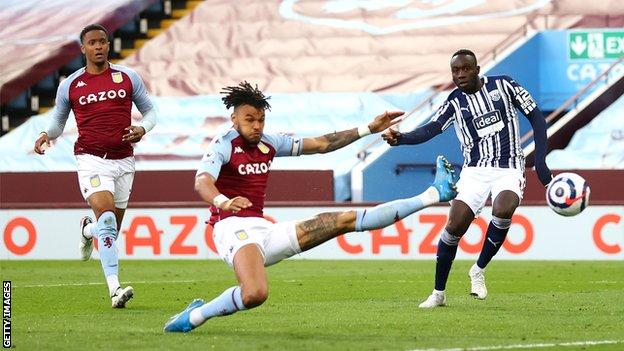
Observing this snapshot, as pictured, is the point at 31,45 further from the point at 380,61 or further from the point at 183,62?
the point at 380,61

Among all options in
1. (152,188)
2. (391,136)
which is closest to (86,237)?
(391,136)

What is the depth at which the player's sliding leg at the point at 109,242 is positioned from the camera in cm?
1048

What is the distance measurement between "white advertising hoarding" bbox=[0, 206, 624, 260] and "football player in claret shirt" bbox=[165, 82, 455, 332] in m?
9.48

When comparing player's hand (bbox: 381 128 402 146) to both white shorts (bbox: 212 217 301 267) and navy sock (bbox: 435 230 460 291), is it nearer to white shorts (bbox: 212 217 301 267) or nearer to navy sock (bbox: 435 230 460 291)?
navy sock (bbox: 435 230 460 291)

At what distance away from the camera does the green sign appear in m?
23.5

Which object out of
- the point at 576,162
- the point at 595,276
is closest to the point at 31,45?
the point at 576,162

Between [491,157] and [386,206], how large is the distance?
249cm

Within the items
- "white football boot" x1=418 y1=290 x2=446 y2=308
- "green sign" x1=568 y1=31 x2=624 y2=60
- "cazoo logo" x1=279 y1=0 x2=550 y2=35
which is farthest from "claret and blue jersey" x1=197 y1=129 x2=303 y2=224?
"cazoo logo" x1=279 y1=0 x2=550 y2=35

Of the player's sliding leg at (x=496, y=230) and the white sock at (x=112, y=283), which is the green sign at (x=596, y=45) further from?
the white sock at (x=112, y=283)

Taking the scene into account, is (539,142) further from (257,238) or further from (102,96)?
(102,96)

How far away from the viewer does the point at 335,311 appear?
1014cm

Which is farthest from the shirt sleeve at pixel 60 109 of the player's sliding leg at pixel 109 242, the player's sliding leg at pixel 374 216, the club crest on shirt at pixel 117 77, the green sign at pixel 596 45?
the green sign at pixel 596 45

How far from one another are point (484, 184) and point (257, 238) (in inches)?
109

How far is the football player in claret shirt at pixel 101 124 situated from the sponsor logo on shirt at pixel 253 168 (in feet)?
7.72
